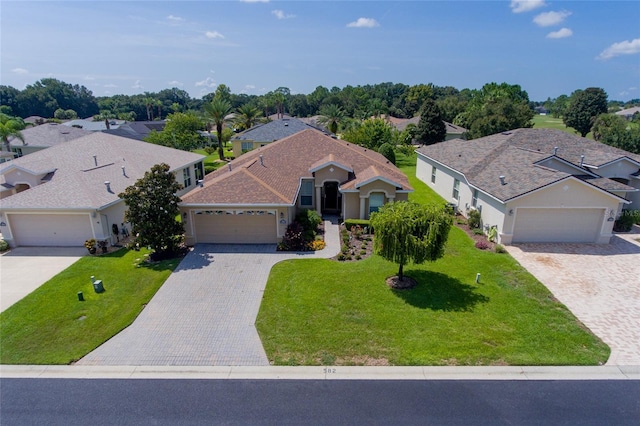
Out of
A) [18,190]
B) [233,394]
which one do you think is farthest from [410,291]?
[18,190]

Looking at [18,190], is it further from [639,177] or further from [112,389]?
[639,177]

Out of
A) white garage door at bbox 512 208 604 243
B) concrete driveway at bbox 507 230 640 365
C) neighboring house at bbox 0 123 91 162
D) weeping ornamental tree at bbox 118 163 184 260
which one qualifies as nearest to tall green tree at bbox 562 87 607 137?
concrete driveway at bbox 507 230 640 365

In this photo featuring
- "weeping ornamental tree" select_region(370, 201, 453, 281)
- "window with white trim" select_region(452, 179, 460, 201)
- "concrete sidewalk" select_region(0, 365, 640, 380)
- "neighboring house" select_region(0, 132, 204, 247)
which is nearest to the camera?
"concrete sidewalk" select_region(0, 365, 640, 380)

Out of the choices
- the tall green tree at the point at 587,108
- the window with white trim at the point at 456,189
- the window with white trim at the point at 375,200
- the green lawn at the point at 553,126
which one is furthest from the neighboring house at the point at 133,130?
the tall green tree at the point at 587,108

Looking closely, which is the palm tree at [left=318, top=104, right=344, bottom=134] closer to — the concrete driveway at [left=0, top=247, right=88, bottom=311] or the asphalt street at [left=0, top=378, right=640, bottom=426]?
the concrete driveway at [left=0, top=247, right=88, bottom=311]

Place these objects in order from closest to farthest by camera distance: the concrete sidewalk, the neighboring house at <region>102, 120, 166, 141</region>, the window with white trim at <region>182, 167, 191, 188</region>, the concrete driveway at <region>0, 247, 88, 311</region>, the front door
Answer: the concrete sidewalk < the concrete driveway at <region>0, 247, 88, 311</region> < the front door < the window with white trim at <region>182, 167, 191, 188</region> < the neighboring house at <region>102, 120, 166, 141</region>

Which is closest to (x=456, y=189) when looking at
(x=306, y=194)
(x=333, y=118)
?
(x=306, y=194)

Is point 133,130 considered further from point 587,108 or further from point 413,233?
point 587,108
